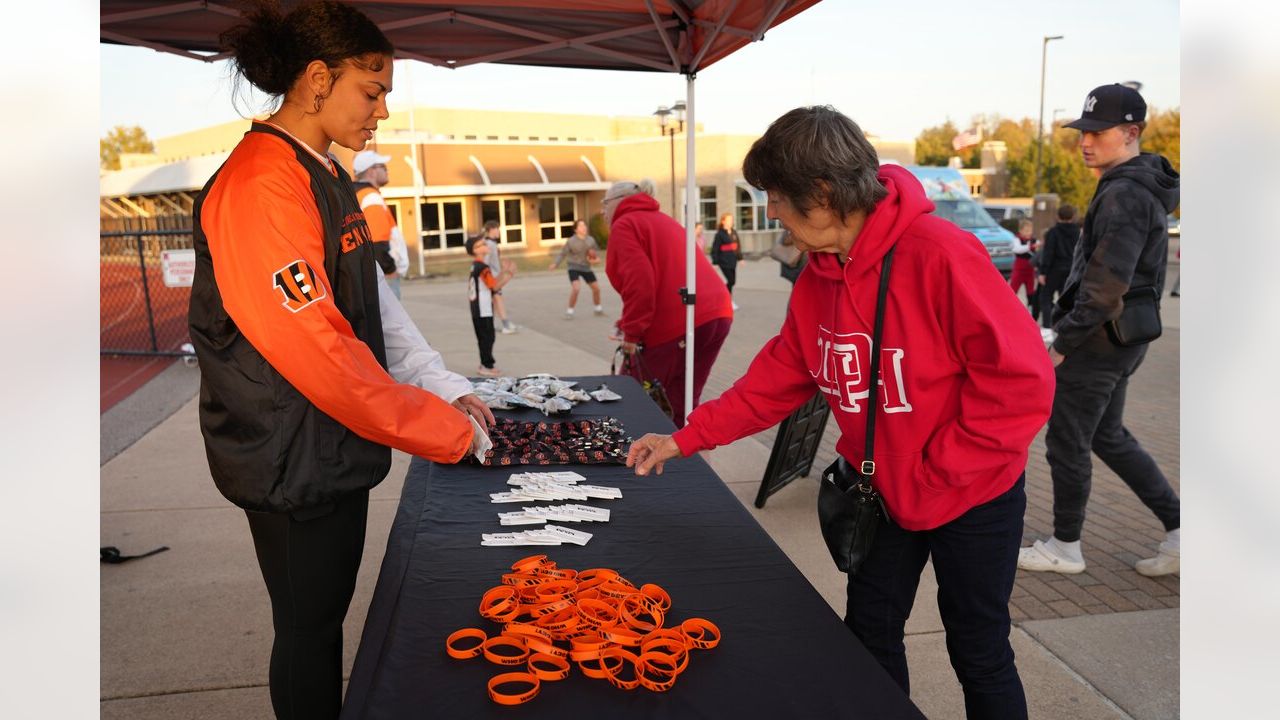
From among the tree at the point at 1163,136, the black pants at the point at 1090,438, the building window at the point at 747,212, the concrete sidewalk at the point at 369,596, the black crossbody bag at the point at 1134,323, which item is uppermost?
the tree at the point at 1163,136

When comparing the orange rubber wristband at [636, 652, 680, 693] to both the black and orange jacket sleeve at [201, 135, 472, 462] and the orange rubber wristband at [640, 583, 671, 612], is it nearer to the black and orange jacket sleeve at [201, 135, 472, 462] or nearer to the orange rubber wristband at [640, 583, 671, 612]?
the orange rubber wristband at [640, 583, 671, 612]

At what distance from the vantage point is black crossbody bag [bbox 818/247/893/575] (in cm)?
202

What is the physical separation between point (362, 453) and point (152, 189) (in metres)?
36.4

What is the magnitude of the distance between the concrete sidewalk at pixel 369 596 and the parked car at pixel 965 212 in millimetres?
12104

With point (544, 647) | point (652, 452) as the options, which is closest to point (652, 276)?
point (652, 452)

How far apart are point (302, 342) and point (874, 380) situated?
1200mm

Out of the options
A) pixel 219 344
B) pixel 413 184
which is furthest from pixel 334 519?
pixel 413 184

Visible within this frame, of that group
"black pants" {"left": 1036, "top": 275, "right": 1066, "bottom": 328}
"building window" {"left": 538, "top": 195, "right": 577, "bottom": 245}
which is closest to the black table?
"black pants" {"left": 1036, "top": 275, "right": 1066, "bottom": 328}

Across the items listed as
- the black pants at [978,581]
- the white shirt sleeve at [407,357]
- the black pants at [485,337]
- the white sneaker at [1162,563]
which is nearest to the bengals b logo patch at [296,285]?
the white shirt sleeve at [407,357]

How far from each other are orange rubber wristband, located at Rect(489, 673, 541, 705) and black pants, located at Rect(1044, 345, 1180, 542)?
290 centimetres

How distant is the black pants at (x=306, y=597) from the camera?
1.92 m

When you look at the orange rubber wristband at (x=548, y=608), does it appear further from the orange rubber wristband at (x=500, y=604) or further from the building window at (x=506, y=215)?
the building window at (x=506, y=215)

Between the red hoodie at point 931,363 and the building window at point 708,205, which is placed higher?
the building window at point 708,205

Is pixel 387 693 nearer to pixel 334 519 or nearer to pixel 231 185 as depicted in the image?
pixel 334 519
